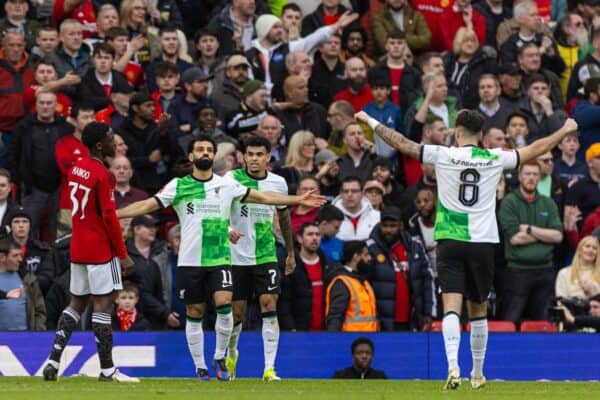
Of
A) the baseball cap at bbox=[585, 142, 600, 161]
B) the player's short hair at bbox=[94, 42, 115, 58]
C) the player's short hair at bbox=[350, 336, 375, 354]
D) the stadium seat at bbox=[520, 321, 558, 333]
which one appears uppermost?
the player's short hair at bbox=[94, 42, 115, 58]

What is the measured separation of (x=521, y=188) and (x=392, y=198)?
→ 1979 mm

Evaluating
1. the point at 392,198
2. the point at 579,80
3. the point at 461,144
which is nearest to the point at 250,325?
the point at 392,198

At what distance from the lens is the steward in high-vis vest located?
70.8ft

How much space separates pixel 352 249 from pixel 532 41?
7.09 metres

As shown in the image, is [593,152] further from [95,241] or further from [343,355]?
[95,241]

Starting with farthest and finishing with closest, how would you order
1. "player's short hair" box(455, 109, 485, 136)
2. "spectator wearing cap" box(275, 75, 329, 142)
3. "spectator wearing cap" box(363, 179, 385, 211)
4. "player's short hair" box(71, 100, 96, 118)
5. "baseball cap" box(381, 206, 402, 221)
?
1. "spectator wearing cap" box(275, 75, 329, 142)
2. "spectator wearing cap" box(363, 179, 385, 211)
3. "player's short hair" box(71, 100, 96, 118)
4. "baseball cap" box(381, 206, 402, 221)
5. "player's short hair" box(455, 109, 485, 136)

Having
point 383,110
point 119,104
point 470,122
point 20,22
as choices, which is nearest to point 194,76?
point 119,104

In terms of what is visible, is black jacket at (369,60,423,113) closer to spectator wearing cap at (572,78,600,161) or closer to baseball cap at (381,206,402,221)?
spectator wearing cap at (572,78,600,161)

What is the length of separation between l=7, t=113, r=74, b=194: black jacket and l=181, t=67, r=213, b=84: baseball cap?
211cm

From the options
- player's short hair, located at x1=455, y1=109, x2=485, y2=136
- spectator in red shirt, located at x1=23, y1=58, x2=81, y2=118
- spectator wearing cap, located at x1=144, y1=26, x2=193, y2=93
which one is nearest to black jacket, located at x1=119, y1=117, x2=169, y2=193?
spectator in red shirt, located at x1=23, y1=58, x2=81, y2=118

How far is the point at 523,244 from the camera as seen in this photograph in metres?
23.1

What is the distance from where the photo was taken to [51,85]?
947 inches

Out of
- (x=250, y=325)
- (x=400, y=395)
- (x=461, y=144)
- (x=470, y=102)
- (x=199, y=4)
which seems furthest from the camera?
(x=199, y=4)

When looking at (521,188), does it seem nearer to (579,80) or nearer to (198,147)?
(579,80)
